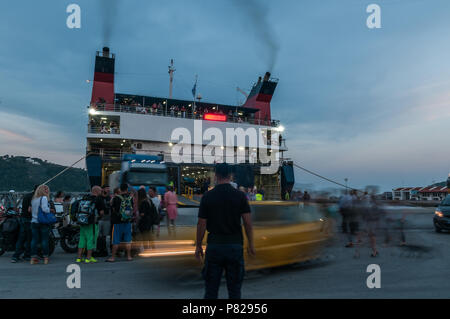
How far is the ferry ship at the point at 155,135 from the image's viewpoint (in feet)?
93.4

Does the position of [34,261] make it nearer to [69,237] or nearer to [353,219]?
[69,237]

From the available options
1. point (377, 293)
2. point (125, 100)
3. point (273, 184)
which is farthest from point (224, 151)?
point (377, 293)

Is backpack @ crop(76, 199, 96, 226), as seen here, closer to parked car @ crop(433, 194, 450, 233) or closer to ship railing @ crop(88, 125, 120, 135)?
parked car @ crop(433, 194, 450, 233)

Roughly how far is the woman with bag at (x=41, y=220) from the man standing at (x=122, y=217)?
1.34m

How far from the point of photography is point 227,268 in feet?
10.2

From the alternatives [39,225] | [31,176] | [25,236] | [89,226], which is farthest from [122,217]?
[31,176]

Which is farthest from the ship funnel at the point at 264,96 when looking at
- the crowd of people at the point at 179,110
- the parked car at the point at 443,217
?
the parked car at the point at 443,217

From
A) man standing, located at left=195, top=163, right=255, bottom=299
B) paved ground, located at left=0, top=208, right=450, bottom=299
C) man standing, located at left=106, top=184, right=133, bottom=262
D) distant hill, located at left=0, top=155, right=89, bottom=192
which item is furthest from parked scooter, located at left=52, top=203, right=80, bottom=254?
distant hill, located at left=0, top=155, right=89, bottom=192

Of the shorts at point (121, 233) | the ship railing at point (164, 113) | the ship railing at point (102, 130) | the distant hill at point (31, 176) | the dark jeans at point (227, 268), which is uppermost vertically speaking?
the ship railing at point (164, 113)

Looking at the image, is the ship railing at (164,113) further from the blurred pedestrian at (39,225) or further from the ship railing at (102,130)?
the blurred pedestrian at (39,225)

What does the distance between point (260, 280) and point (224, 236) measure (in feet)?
7.79

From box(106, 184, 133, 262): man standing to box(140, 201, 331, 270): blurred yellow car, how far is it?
89 cm
